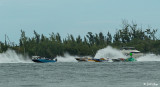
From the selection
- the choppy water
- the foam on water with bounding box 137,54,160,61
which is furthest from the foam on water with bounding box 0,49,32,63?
the choppy water

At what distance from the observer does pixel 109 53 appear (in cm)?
18025

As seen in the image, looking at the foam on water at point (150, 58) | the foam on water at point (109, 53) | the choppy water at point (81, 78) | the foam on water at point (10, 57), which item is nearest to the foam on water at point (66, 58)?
the foam on water at point (109, 53)

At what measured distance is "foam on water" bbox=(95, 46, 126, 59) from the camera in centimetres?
17173

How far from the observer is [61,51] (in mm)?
193125

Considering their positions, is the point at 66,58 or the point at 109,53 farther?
the point at 66,58

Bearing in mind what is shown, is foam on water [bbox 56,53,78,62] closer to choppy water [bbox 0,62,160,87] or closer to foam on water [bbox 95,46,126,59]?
foam on water [bbox 95,46,126,59]

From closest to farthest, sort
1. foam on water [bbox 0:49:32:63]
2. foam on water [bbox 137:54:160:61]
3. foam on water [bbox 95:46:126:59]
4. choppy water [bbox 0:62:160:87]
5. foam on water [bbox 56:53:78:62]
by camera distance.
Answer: choppy water [bbox 0:62:160:87] < foam on water [bbox 137:54:160:61] < foam on water [bbox 95:46:126:59] < foam on water [bbox 56:53:78:62] < foam on water [bbox 0:49:32:63]

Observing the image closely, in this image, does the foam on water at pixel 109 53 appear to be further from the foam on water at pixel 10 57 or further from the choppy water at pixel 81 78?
the choppy water at pixel 81 78

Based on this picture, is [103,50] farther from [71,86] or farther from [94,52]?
[71,86]

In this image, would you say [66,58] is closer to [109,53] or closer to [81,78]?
[109,53]

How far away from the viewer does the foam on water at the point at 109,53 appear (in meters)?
172

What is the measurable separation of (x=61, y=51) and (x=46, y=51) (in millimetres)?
7041

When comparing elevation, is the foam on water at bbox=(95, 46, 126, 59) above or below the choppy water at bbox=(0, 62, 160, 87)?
above

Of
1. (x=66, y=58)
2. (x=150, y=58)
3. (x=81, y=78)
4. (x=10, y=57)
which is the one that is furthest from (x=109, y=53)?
(x=81, y=78)
